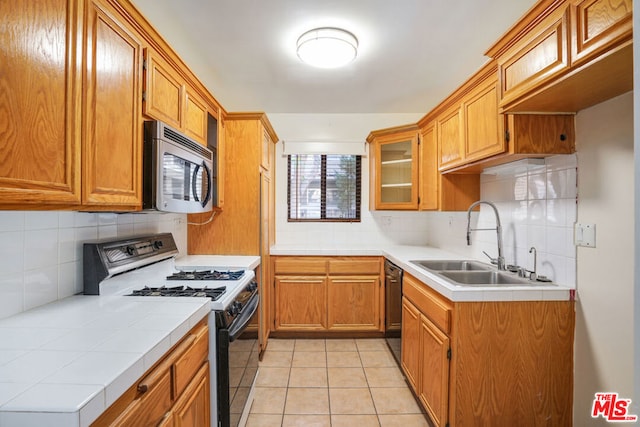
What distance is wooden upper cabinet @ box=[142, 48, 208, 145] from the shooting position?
1.40m

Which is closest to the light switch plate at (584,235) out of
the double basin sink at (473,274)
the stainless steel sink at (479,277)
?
the double basin sink at (473,274)

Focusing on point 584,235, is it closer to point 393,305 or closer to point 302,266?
point 393,305

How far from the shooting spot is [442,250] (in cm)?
298

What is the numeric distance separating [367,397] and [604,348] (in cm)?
135

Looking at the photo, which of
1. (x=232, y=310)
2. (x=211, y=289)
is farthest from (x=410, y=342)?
(x=211, y=289)

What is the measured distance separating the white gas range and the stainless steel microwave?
35 cm

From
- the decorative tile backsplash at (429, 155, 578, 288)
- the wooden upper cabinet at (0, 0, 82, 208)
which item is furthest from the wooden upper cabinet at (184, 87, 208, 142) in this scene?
the decorative tile backsplash at (429, 155, 578, 288)

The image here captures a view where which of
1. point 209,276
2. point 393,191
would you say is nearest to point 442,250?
point 393,191

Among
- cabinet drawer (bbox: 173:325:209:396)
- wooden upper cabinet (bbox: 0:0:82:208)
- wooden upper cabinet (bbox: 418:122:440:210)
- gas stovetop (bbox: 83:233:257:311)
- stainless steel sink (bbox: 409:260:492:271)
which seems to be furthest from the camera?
wooden upper cabinet (bbox: 418:122:440:210)

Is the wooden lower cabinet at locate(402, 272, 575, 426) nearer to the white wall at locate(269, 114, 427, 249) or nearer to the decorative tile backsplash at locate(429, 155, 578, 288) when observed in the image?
the decorative tile backsplash at locate(429, 155, 578, 288)

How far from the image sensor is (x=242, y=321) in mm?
1526

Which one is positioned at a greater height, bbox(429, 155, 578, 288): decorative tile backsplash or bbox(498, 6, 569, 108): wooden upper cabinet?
bbox(498, 6, 569, 108): wooden upper cabinet
